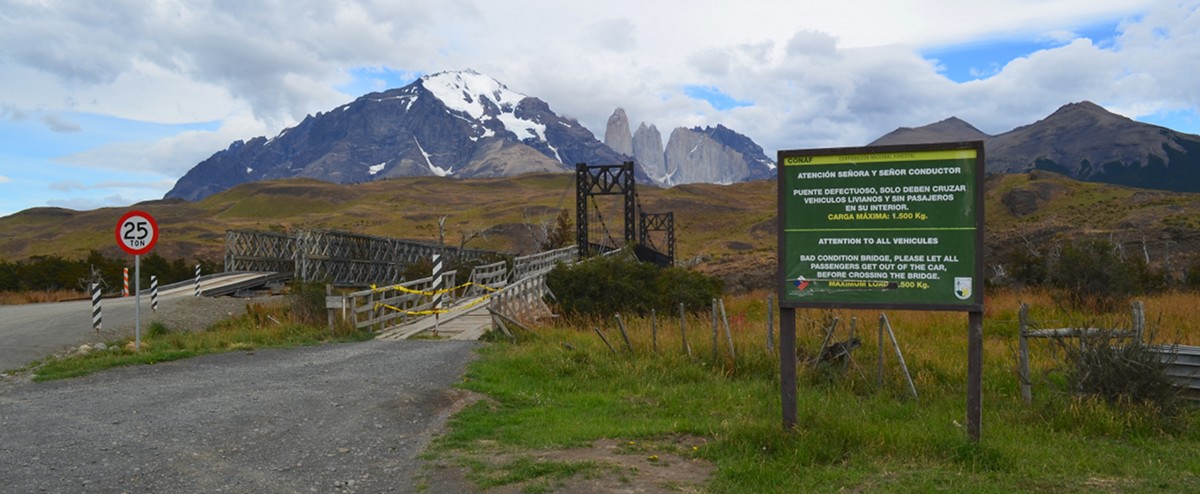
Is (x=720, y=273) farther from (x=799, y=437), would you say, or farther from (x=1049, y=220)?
(x=799, y=437)

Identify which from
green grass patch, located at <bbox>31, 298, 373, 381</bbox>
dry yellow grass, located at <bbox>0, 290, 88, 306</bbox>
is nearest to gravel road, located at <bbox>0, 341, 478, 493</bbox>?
green grass patch, located at <bbox>31, 298, 373, 381</bbox>

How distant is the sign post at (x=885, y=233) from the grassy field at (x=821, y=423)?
490 mm

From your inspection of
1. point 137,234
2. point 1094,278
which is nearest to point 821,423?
point 137,234

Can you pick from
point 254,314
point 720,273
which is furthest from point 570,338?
point 720,273

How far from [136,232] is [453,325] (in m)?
7.19

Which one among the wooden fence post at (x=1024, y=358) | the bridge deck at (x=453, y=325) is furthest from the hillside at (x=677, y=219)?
the wooden fence post at (x=1024, y=358)

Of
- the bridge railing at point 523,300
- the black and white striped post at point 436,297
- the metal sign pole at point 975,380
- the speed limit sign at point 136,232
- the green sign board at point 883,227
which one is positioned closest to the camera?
the green sign board at point 883,227

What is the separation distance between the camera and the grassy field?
237 inches

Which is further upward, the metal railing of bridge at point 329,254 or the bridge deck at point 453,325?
the metal railing of bridge at point 329,254

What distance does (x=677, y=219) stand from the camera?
411 ft

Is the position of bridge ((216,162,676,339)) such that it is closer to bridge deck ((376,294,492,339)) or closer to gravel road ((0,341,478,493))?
bridge deck ((376,294,492,339))

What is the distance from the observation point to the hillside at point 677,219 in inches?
2169

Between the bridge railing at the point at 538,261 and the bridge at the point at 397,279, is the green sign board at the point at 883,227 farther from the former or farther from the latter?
the bridge railing at the point at 538,261

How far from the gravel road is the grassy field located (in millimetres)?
649
